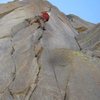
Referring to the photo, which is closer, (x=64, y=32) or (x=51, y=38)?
(x=51, y=38)

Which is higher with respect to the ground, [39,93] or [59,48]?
[59,48]

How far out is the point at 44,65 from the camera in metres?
24.3

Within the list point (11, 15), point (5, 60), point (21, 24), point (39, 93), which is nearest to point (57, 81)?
point (39, 93)

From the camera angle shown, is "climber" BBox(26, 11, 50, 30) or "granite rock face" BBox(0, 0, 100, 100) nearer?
"granite rock face" BBox(0, 0, 100, 100)

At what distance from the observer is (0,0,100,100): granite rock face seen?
73.3ft

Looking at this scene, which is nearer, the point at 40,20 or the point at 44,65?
the point at 44,65

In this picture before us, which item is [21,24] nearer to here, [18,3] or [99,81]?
[18,3]

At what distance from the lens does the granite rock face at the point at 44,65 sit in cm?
2234

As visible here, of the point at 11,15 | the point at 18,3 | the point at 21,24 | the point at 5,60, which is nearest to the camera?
the point at 5,60

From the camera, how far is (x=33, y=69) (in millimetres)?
24234

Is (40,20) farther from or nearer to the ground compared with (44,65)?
farther from the ground

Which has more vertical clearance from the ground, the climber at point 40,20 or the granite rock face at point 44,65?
the climber at point 40,20

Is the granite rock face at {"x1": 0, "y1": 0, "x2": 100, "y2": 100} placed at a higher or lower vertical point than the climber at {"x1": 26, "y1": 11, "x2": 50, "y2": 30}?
lower

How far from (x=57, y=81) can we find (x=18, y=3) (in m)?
15.3
